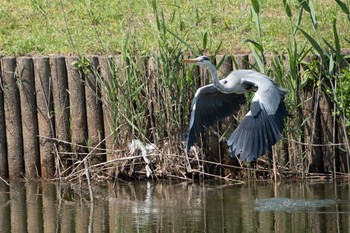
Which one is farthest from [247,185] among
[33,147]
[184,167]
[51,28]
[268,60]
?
[51,28]

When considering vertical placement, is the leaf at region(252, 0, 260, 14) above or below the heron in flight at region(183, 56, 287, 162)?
above

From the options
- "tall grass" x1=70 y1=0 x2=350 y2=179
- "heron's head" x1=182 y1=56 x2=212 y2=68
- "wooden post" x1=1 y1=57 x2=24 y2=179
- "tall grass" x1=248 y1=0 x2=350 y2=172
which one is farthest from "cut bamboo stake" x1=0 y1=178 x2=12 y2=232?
"tall grass" x1=248 y1=0 x2=350 y2=172

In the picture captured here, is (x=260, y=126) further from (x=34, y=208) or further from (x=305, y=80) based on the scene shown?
(x=34, y=208)

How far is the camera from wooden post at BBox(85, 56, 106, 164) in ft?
36.7

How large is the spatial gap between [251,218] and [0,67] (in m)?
3.86

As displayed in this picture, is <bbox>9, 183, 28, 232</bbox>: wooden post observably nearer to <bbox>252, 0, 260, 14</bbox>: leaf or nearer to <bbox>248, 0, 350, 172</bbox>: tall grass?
<bbox>248, 0, 350, 172</bbox>: tall grass

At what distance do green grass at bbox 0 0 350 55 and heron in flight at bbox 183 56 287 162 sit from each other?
0.96 meters

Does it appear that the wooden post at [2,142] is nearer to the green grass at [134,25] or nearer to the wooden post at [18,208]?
the wooden post at [18,208]

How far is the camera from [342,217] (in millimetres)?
8844

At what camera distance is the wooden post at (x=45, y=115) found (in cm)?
1123

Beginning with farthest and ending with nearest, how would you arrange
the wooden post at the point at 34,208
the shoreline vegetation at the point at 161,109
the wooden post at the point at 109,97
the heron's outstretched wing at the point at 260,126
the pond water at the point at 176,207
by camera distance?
the wooden post at the point at 109,97 < the shoreline vegetation at the point at 161,109 < the heron's outstretched wing at the point at 260,126 < the wooden post at the point at 34,208 < the pond water at the point at 176,207

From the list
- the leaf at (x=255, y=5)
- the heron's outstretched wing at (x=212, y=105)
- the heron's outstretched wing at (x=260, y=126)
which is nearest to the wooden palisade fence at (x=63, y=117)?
the heron's outstretched wing at (x=212, y=105)

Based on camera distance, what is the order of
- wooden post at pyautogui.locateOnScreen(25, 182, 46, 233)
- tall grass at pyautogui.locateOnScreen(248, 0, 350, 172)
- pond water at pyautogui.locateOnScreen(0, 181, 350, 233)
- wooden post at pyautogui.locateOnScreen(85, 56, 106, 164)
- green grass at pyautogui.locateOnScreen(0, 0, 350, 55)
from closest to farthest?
pond water at pyautogui.locateOnScreen(0, 181, 350, 233)
wooden post at pyautogui.locateOnScreen(25, 182, 46, 233)
tall grass at pyautogui.locateOnScreen(248, 0, 350, 172)
wooden post at pyautogui.locateOnScreen(85, 56, 106, 164)
green grass at pyautogui.locateOnScreen(0, 0, 350, 55)

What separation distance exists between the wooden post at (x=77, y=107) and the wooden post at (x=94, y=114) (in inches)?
2.4
